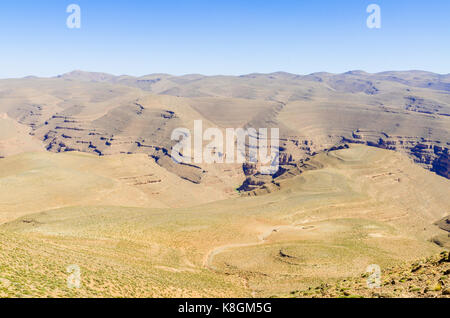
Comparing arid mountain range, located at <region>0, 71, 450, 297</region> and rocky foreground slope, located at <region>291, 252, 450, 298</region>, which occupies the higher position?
rocky foreground slope, located at <region>291, 252, 450, 298</region>

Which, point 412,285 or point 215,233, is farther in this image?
point 215,233

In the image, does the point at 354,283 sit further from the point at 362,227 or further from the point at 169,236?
the point at 362,227

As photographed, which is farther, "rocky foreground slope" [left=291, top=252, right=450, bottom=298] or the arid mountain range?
the arid mountain range

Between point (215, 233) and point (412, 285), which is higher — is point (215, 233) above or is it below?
below

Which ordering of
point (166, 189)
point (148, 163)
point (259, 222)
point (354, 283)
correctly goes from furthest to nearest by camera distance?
point (148, 163), point (166, 189), point (259, 222), point (354, 283)

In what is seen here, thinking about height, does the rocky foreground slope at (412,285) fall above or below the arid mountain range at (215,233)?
above

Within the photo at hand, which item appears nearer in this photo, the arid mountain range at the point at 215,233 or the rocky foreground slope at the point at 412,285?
the rocky foreground slope at the point at 412,285

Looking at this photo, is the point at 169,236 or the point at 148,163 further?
the point at 148,163
